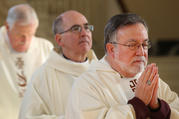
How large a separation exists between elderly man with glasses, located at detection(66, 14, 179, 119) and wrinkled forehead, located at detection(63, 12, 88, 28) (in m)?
1.27

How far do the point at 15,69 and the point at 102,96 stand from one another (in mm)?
3192

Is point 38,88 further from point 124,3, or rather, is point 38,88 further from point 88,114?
point 124,3

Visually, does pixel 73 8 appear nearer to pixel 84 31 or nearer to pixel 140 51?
pixel 84 31

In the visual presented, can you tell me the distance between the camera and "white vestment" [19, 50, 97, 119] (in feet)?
13.2

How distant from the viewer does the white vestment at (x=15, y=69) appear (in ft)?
19.3

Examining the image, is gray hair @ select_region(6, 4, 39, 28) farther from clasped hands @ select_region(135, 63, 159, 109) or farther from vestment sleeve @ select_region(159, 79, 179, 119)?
clasped hands @ select_region(135, 63, 159, 109)

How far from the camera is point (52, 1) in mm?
9625

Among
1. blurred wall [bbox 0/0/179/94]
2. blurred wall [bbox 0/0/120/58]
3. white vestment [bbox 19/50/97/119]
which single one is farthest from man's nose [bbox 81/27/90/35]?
blurred wall [bbox 0/0/120/58]

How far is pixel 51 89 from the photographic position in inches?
164

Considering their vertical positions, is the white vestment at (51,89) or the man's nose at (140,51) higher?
the man's nose at (140,51)

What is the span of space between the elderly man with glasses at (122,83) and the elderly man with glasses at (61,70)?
3.28ft

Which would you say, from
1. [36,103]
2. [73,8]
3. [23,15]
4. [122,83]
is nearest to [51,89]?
[36,103]

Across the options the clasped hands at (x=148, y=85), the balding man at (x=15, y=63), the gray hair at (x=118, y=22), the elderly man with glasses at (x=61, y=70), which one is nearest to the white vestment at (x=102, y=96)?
the clasped hands at (x=148, y=85)

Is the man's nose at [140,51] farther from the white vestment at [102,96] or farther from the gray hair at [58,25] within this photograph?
the gray hair at [58,25]
